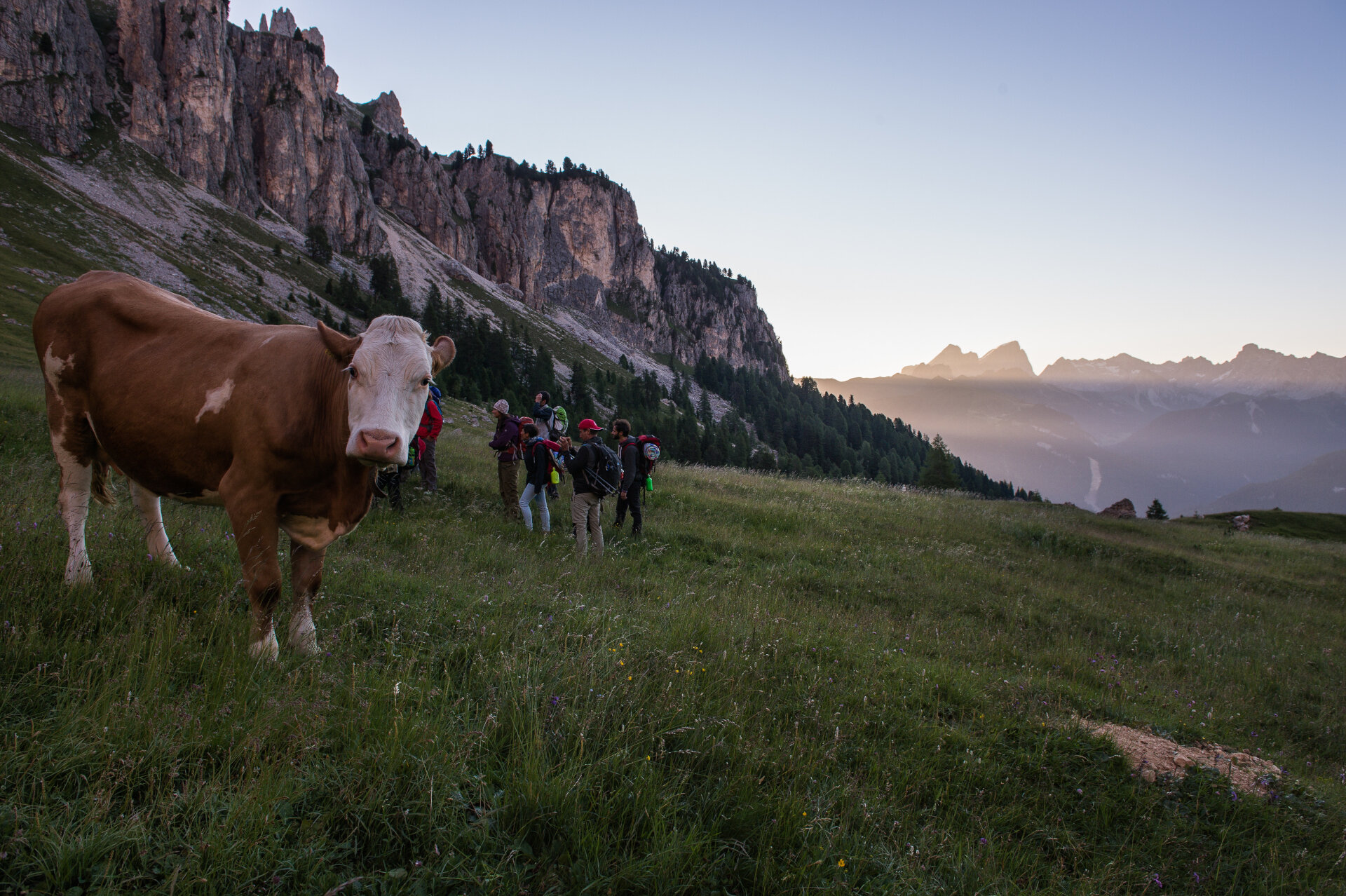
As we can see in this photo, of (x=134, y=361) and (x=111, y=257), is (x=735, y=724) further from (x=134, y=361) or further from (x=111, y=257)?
(x=111, y=257)

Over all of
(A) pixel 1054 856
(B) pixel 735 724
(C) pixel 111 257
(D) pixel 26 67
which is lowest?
(A) pixel 1054 856

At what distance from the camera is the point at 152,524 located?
520 cm

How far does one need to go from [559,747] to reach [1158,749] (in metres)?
5.49

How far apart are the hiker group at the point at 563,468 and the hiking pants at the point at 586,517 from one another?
1 cm

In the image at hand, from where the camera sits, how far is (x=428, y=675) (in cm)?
378

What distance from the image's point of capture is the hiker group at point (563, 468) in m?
9.98

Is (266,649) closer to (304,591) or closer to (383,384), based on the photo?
(304,591)

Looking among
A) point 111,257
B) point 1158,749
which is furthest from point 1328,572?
point 111,257

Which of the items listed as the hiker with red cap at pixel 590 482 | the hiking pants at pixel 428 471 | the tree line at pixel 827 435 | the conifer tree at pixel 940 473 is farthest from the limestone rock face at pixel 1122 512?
the tree line at pixel 827 435

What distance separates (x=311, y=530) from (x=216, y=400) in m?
1.14

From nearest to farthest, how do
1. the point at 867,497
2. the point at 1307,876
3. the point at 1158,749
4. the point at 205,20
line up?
the point at 1307,876, the point at 1158,749, the point at 867,497, the point at 205,20

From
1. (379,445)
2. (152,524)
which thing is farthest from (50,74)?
(379,445)

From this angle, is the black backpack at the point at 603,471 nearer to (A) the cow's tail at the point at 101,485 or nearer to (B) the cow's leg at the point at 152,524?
(B) the cow's leg at the point at 152,524

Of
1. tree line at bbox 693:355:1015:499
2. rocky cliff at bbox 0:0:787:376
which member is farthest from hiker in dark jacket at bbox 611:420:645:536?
rocky cliff at bbox 0:0:787:376
